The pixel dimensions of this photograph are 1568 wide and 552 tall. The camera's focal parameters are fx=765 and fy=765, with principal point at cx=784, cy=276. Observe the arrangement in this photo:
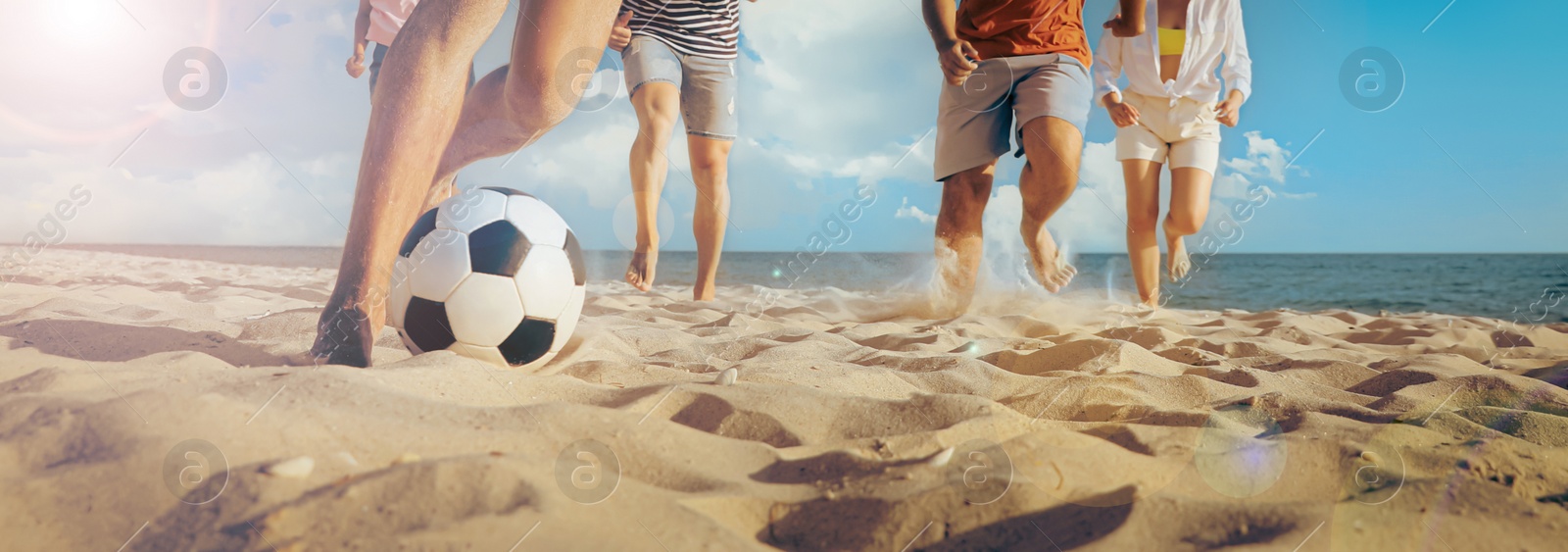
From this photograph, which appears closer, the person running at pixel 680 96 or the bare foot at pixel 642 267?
the person running at pixel 680 96

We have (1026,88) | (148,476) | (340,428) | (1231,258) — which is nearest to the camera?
(148,476)

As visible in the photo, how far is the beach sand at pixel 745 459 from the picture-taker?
1.00 m

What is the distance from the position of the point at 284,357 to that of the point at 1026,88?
2918mm

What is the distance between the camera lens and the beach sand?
1.00m

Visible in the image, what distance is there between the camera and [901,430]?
147cm

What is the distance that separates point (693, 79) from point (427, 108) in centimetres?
178

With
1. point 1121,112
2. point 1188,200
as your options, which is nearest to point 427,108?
point 1121,112

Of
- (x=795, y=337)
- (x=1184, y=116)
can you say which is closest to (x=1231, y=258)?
(x=1184, y=116)

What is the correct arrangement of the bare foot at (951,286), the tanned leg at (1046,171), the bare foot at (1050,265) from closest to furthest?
the tanned leg at (1046,171)
the bare foot at (1050,265)
the bare foot at (951,286)

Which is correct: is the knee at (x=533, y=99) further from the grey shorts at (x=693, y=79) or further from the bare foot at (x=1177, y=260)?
the bare foot at (x=1177, y=260)

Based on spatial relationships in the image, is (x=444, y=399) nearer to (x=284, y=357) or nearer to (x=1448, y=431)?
(x=284, y=357)

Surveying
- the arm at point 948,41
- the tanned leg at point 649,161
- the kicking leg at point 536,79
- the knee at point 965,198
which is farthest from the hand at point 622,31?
the knee at point 965,198

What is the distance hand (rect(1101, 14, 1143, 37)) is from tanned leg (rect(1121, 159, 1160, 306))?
764mm

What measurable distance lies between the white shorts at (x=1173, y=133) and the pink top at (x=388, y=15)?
3.68m
